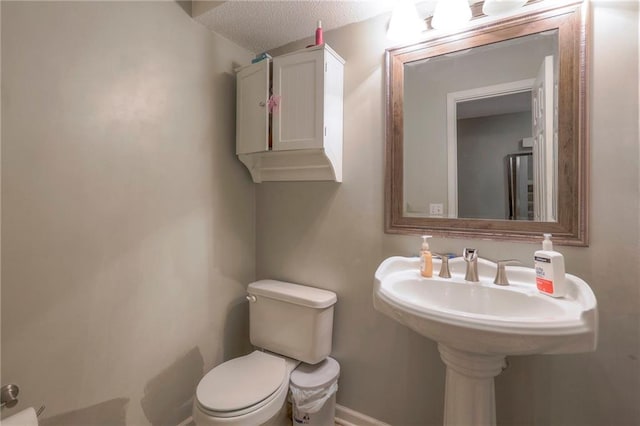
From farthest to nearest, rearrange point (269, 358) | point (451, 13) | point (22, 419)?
point (269, 358) → point (451, 13) → point (22, 419)

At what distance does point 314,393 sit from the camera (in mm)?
1395

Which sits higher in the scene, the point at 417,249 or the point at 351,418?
the point at 417,249

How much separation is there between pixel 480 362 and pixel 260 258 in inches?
52.3

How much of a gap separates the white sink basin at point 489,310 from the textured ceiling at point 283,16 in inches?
48.4

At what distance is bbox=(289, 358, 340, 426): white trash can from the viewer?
139 centimetres

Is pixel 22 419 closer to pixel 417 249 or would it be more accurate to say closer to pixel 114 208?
pixel 114 208

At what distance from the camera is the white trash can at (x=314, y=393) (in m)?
1.39

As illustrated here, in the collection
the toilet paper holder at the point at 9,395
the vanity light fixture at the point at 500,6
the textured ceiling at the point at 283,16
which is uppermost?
the textured ceiling at the point at 283,16

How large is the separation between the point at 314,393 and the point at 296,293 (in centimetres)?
47

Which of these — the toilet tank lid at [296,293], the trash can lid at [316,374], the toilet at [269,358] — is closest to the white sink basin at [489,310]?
the toilet tank lid at [296,293]

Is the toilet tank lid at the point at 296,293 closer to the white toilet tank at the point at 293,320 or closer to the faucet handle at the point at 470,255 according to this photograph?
the white toilet tank at the point at 293,320

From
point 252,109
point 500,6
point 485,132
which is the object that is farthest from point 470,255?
point 252,109

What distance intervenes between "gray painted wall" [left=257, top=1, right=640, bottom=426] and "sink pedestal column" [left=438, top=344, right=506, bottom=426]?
0.93ft

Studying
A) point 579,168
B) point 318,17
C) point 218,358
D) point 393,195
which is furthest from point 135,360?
point 579,168
